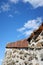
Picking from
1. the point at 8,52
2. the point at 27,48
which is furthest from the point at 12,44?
the point at 27,48

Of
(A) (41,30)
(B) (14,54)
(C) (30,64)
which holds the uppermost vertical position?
(A) (41,30)

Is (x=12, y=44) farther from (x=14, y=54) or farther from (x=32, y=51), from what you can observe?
(x=32, y=51)

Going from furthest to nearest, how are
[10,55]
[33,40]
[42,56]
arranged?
1. [10,55]
2. [33,40]
3. [42,56]

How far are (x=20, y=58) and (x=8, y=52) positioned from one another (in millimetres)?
702

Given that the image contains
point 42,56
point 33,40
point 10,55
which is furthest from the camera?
point 10,55

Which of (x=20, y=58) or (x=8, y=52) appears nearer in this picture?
(x=20, y=58)

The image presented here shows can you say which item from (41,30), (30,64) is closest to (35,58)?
(30,64)

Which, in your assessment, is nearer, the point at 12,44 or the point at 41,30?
the point at 41,30

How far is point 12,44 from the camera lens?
8430 mm

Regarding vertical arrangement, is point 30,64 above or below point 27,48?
below

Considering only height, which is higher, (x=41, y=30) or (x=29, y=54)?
(x=41, y=30)

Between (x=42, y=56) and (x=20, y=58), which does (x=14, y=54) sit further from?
(x=42, y=56)

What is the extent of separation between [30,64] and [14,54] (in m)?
0.95

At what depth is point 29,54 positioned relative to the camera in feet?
24.8
